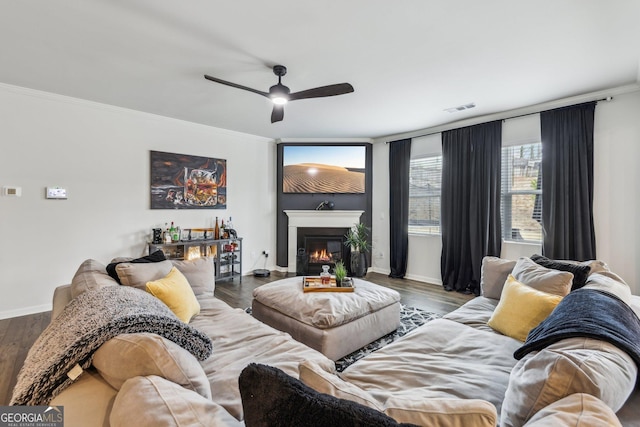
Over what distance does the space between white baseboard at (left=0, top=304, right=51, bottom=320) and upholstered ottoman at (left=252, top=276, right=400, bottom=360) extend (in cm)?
270

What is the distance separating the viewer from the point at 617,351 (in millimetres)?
1000

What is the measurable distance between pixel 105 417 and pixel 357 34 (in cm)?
257

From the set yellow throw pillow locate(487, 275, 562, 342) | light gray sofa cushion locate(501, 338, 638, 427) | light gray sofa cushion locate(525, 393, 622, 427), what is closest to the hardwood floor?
yellow throw pillow locate(487, 275, 562, 342)

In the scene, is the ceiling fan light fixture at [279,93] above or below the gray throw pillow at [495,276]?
above

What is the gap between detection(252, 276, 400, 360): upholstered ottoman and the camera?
2250 mm

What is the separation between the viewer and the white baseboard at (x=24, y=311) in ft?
10.6

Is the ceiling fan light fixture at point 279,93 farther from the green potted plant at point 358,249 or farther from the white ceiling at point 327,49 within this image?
the green potted plant at point 358,249

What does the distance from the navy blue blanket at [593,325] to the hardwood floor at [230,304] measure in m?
2.24

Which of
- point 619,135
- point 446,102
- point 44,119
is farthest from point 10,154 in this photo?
point 619,135

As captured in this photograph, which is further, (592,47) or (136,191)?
(136,191)

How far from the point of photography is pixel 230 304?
3717mm

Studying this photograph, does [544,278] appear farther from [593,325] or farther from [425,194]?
[425,194]

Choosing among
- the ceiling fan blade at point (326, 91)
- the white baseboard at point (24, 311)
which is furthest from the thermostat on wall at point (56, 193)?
the ceiling fan blade at point (326, 91)

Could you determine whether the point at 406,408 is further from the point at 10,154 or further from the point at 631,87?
the point at 10,154
